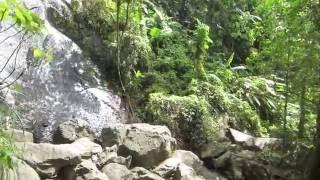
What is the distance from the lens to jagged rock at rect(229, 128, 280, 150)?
6.94 meters

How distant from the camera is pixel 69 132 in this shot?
19.5 ft

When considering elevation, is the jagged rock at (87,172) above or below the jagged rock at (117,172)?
above

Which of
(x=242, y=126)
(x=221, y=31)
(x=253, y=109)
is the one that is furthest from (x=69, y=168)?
(x=221, y=31)

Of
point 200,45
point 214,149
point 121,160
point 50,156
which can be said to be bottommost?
point 214,149

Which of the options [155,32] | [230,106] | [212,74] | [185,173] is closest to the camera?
[185,173]

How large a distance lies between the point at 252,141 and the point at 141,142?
6.79ft

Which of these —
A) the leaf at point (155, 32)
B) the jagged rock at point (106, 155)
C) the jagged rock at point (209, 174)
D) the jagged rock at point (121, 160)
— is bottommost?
the jagged rock at point (209, 174)

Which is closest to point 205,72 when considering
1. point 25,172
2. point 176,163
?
point 176,163

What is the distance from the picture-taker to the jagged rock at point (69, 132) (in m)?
5.86

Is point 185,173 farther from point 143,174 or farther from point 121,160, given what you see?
point 121,160

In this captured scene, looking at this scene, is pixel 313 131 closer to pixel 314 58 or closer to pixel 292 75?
pixel 292 75

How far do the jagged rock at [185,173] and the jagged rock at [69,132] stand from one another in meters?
1.40

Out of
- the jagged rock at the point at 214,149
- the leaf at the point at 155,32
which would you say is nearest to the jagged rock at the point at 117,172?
the jagged rock at the point at 214,149

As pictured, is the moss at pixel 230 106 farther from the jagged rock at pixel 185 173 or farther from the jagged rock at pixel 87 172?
the jagged rock at pixel 87 172
